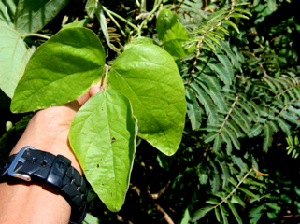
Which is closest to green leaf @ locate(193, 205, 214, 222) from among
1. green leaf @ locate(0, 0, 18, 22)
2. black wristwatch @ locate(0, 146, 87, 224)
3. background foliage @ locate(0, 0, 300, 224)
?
background foliage @ locate(0, 0, 300, 224)

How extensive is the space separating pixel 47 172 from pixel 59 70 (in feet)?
1.26

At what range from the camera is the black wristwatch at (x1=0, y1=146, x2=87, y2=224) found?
0.93 meters

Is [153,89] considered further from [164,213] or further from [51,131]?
[164,213]

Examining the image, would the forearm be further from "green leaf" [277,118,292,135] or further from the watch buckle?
"green leaf" [277,118,292,135]

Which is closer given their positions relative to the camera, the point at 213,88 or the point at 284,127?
the point at 213,88

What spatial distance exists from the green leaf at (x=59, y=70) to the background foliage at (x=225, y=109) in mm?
309

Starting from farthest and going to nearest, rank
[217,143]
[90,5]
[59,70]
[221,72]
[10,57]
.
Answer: [217,143]
[221,72]
[10,57]
[90,5]
[59,70]

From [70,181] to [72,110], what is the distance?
0.29 m

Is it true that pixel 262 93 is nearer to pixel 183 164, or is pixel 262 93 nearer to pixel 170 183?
pixel 183 164

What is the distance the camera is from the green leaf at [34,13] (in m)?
1.05

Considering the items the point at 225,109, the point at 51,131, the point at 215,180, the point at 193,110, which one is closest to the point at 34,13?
the point at 51,131

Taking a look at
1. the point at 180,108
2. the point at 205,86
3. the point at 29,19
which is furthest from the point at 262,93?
the point at 29,19

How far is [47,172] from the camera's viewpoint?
36.6 inches

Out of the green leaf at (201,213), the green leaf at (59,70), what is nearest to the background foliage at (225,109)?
the green leaf at (201,213)
